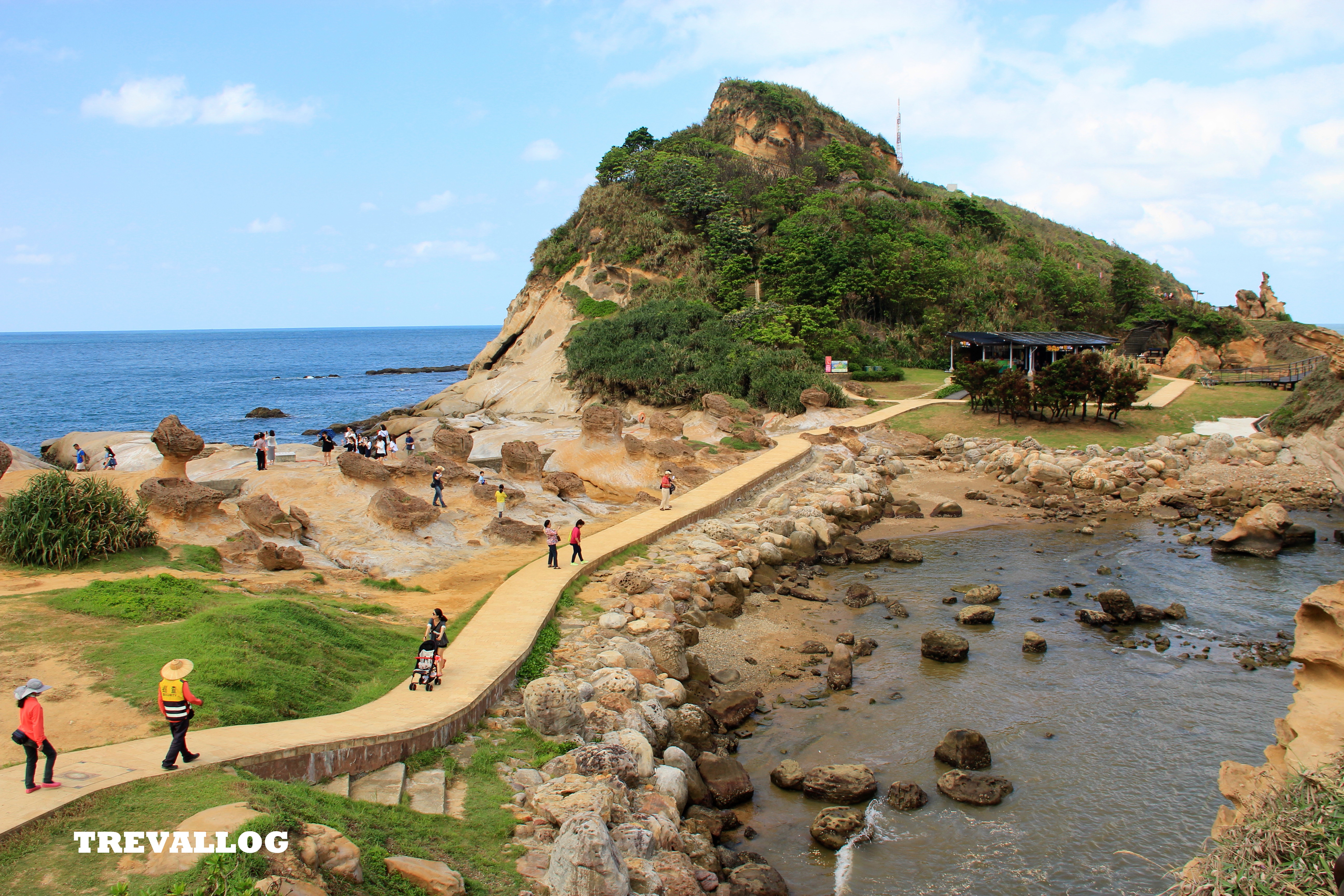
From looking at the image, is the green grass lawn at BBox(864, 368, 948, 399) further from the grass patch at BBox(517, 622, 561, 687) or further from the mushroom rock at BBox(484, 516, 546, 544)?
the grass patch at BBox(517, 622, 561, 687)

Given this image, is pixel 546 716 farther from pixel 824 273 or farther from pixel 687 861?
pixel 824 273

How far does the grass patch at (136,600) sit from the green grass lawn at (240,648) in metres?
0.02

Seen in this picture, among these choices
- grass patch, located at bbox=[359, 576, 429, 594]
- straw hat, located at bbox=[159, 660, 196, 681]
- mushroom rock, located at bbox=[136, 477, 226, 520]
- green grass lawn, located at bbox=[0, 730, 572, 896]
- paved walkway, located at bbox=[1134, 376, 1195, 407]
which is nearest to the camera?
green grass lawn, located at bbox=[0, 730, 572, 896]

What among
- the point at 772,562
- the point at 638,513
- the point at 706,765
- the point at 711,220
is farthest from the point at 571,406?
the point at 706,765

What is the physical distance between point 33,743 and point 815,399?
110ft

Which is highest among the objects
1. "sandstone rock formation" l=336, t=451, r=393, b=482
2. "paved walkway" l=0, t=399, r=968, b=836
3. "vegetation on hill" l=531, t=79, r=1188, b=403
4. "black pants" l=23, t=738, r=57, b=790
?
"vegetation on hill" l=531, t=79, r=1188, b=403

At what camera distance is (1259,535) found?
21.8 m

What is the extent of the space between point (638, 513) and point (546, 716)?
12628 mm

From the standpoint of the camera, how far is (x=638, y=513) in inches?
928

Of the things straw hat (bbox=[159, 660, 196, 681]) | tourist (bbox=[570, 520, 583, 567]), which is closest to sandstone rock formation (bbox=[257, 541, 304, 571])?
tourist (bbox=[570, 520, 583, 567])

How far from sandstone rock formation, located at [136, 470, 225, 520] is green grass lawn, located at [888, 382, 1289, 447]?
87.5 ft

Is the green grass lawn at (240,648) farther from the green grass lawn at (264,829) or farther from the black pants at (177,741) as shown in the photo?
the green grass lawn at (264,829)

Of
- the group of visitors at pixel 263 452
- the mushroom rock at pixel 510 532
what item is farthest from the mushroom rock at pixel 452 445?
the group of visitors at pixel 263 452

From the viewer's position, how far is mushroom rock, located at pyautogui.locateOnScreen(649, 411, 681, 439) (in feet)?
98.4
